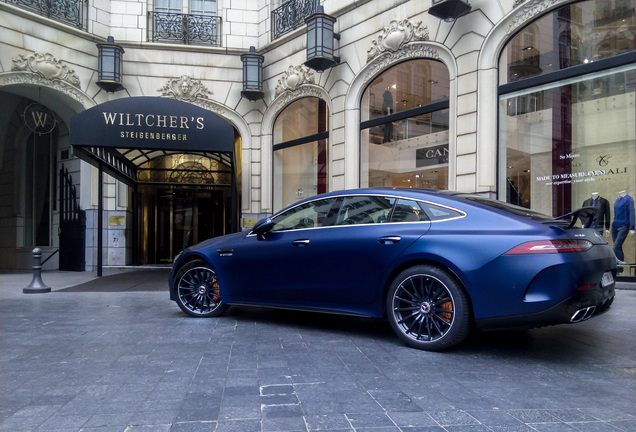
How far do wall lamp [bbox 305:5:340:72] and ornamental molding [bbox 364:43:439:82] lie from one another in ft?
3.59

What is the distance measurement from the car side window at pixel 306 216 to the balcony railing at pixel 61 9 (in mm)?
11123

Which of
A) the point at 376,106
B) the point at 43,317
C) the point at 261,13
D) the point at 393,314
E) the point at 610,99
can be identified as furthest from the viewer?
the point at 261,13

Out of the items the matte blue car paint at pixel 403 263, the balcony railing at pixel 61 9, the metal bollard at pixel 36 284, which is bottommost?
the metal bollard at pixel 36 284

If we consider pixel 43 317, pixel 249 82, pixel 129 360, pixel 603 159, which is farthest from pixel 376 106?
pixel 129 360

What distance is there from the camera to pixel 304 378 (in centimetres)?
336

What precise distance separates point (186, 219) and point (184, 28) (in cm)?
616

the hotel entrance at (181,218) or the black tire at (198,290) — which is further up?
the hotel entrance at (181,218)

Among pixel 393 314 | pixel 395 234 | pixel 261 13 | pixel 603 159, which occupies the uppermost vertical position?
pixel 261 13

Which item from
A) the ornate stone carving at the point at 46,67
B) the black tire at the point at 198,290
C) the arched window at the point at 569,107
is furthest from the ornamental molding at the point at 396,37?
the ornate stone carving at the point at 46,67

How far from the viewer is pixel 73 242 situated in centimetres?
1407

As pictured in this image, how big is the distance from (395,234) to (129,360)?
2.41 m

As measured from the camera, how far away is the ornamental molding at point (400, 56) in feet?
35.3

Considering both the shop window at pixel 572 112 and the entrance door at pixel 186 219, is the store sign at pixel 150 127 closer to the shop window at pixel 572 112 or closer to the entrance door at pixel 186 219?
the shop window at pixel 572 112

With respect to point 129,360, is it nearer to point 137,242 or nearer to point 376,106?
point 376,106
